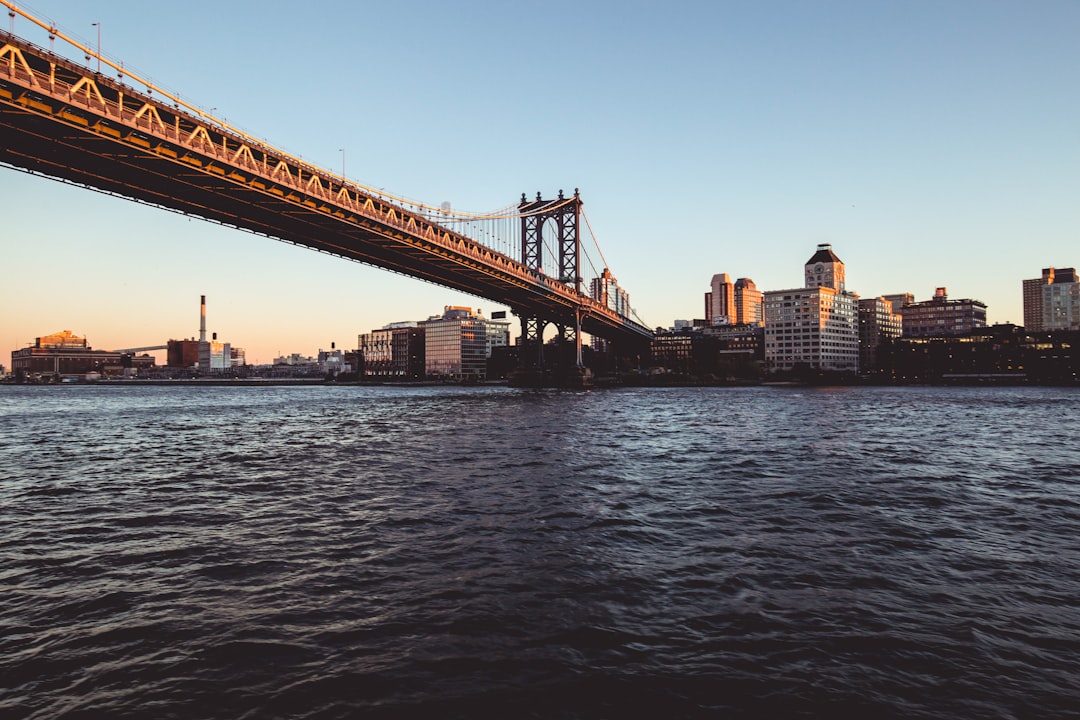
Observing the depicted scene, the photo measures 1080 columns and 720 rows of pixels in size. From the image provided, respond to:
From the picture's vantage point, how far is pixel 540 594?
310 inches

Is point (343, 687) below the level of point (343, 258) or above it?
below

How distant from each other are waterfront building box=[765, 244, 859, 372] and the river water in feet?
573

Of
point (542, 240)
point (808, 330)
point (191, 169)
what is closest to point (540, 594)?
point (191, 169)

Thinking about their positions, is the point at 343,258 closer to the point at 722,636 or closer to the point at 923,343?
the point at 722,636

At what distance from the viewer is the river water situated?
17.9 ft

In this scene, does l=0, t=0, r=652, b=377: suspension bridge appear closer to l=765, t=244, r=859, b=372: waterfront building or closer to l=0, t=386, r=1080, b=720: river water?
l=0, t=386, r=1080, b=720: river water

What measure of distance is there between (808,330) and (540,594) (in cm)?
19502

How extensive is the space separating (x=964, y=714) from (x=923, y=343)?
20027 centimetres

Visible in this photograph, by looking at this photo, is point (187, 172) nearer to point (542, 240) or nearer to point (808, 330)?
point (542, 240)

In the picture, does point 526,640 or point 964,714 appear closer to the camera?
point 964,714

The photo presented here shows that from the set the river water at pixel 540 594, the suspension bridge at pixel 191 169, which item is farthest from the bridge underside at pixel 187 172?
the river water at pixel 540 594

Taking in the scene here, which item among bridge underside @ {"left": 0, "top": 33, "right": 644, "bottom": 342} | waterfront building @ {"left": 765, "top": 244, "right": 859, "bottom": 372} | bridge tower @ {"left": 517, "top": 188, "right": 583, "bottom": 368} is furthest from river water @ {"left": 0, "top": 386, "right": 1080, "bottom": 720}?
waterfront building @ {"left": 765, "top": 244, "right": 859, "bottom": 372}

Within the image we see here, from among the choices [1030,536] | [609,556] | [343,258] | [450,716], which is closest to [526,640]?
[450,716]

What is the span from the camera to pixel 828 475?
699 inches
